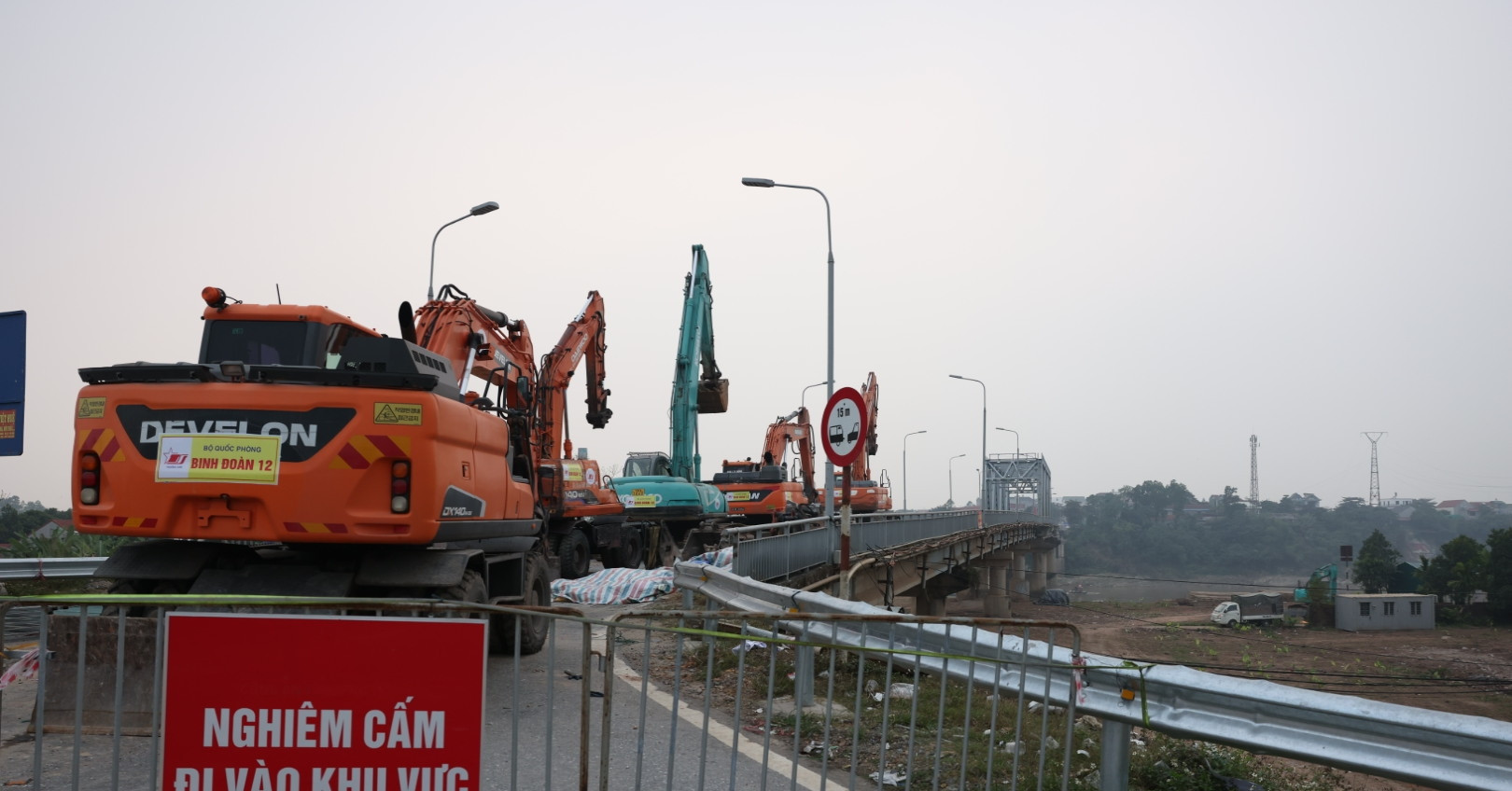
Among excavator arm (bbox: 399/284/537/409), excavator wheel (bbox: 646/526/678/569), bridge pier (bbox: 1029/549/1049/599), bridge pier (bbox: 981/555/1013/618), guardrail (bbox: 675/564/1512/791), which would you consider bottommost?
bridge pier (bbox: 1029/549/1049/599)

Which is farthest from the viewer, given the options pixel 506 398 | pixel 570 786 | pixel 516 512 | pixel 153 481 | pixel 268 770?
pixel 506 398

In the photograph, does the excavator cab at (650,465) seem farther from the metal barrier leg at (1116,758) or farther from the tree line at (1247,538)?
the tree line at (1247,538)

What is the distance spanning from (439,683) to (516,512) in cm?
596

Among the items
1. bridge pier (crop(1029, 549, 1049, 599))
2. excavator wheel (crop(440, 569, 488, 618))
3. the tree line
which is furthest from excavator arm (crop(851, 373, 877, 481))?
the tree line

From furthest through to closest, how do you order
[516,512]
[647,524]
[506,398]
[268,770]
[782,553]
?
[647,524], [782,553], [506,398], [516,512], [268,770]

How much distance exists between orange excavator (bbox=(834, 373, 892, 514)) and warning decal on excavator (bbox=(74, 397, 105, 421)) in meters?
33.6

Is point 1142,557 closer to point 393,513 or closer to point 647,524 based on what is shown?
point 647,524

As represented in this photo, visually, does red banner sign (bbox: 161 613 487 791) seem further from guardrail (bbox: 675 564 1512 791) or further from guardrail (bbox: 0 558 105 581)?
guardrail (bbox: 0 558 105 581)

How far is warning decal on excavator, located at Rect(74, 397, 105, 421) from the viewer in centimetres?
696

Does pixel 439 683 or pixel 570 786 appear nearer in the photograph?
pixel 439 683

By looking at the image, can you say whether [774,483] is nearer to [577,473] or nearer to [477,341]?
[577,473]

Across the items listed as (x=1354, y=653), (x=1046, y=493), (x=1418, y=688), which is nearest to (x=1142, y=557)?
(x=1046, y=493)

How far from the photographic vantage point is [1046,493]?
12862 cm

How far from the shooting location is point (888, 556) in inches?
914
